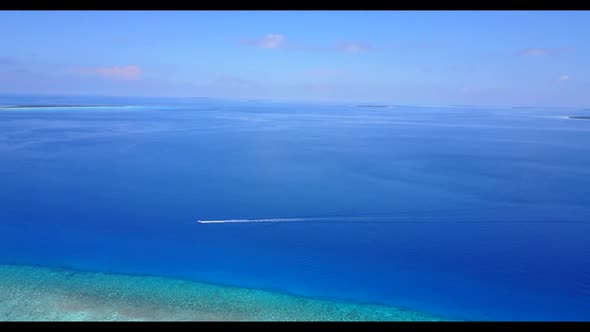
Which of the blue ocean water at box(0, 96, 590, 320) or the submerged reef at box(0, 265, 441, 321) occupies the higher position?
the blue ocean water at box(0, 96, 590, 320)

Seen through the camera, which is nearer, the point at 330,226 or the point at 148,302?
the point at 148,302

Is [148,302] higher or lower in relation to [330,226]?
lower

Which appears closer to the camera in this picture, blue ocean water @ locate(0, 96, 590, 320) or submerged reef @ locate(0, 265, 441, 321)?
submerged reef @ locate(0, 265, 441, 321)

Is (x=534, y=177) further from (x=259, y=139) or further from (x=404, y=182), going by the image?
(x=259, y=139)

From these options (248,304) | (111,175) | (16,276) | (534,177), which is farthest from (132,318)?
(534,177)
